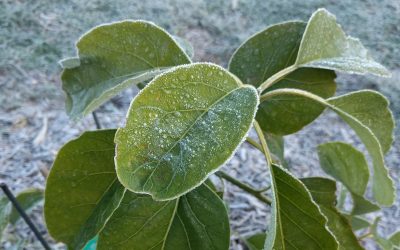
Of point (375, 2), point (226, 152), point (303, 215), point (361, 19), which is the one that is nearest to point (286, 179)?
point (303, 215)

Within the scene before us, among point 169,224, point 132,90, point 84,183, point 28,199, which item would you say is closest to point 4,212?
point 28,199

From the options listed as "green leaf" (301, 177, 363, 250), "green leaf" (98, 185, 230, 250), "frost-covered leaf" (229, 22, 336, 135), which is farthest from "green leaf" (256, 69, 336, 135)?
"green leaf" (98, 185, 230, 250)

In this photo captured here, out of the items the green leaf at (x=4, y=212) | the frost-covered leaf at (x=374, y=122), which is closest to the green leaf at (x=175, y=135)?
the frost-covered leaf at (x=374, y=122)

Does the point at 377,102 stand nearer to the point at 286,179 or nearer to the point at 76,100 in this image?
the point at 286,179

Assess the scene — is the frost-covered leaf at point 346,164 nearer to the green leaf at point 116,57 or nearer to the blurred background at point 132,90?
the green leaf at point 116,57

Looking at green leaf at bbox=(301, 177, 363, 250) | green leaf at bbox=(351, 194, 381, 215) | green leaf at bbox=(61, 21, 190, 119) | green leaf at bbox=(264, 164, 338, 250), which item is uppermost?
green leaf at bbox=(61, 21, 190, 119)

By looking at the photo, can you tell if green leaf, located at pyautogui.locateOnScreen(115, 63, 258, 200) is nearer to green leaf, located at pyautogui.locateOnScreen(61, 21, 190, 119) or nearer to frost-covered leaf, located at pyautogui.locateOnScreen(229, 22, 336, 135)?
green leaf, located at pyautogui.locateOnScreen(61, 21, 190, 119)
